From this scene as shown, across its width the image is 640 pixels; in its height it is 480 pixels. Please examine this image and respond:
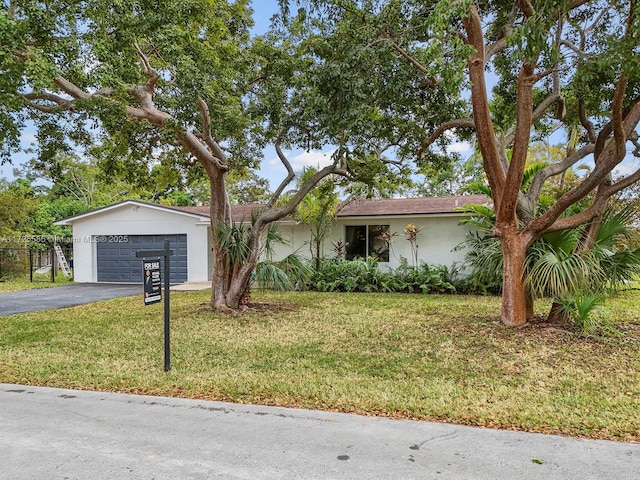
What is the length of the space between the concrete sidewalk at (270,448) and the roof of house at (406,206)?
11278 millimetres

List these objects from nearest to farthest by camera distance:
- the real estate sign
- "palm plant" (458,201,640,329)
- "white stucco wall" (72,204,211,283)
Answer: the real estate sign, "palm plant" (458,201,640,329), "white stucco wall" (72,204,211,283)

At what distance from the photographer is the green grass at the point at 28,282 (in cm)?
1667

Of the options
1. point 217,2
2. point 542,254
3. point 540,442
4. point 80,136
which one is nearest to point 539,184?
point 542,254

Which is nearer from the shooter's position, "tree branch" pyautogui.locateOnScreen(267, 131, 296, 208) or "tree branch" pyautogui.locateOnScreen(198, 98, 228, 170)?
"tree branch" pyautogui.locateOnScreen(198, 98, 228, 170)

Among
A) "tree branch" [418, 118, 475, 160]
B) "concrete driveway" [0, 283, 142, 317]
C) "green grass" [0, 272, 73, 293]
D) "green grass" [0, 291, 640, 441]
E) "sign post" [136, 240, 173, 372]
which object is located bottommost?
"green grass" [0, 291, 640, 441]

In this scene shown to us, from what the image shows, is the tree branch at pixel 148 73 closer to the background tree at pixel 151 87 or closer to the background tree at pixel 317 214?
the background tree at pixel 151 87

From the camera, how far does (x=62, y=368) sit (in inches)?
233

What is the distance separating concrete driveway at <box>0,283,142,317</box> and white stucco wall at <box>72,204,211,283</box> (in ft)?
3.97

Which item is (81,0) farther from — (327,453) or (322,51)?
(327,453)

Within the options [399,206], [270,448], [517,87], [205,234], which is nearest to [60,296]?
[205,234]

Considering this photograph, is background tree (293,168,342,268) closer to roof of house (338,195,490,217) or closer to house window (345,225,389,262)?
roof of house (338,195,490,217)

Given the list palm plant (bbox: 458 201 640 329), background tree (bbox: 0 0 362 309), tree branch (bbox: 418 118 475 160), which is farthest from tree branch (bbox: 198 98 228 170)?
palm plant (bbox: 458 201 640 329)

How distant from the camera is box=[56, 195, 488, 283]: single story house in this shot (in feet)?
49.3

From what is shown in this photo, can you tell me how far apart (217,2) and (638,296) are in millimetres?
12749
